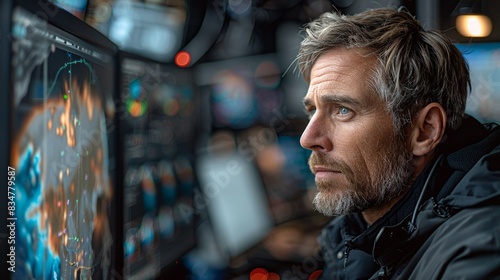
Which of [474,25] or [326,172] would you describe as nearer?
[326,172]

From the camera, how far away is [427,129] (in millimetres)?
1594

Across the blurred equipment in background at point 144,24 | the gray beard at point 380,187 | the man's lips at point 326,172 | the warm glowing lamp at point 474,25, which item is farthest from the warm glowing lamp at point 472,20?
the blurred equipment in background at point 144,24

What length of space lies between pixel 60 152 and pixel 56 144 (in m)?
0.03

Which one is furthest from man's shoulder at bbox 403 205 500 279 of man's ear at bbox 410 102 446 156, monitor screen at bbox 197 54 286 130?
monitor screen at bbox 197 54 286 130

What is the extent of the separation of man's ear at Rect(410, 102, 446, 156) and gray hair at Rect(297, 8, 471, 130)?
3 cm

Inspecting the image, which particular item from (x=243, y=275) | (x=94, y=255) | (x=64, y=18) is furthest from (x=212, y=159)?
A: (x=64, y=18)

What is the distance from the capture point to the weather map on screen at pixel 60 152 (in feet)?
3.02

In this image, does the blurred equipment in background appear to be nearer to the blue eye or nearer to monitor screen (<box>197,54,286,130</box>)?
monitor screen (<box>197,54,286,130</box>)

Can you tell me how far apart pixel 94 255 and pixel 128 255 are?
0.43 metres

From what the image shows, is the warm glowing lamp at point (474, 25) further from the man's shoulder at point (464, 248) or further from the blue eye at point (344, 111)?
the man's shoulder at point (464, 248)

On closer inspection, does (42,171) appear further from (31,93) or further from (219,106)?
(219,106)

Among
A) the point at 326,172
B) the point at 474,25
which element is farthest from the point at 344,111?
the point at 474,25

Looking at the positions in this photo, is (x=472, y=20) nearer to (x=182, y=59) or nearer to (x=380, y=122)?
(x=380, y=122)

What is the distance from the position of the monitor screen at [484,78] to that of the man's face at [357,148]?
2.72 ft
